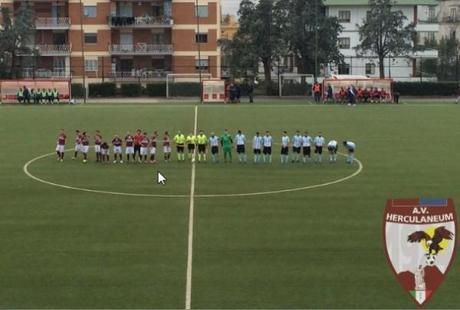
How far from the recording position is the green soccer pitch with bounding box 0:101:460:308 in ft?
53.3

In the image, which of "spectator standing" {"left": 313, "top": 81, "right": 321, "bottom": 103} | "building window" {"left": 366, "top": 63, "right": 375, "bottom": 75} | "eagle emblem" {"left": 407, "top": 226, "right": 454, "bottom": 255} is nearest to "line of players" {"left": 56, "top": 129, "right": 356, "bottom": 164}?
"eagle emblem" {"left": 407, "top": 226, "right": 454, "bottom": 255}

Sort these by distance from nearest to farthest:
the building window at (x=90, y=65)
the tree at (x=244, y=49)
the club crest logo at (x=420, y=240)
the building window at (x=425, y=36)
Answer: the club crest logo at (x=420, y=240)
the tree at (x=244, y=49)
the building window at (x=90, y=65)
the building window at (x=425, y=36)

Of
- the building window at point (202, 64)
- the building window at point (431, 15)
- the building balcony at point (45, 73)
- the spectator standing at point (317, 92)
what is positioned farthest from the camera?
the building window at point (431, 15)

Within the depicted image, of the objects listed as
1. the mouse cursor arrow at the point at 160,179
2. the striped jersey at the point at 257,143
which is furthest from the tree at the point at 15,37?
the mouse cursor arrow at the point at 160,179

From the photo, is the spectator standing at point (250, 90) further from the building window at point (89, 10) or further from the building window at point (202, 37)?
the building window at point (89, 10)

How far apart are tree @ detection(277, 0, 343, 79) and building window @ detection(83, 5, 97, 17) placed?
63.4 feet

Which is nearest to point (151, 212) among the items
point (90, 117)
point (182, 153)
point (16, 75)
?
point (182, 153)

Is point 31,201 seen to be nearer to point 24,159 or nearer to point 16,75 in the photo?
point 24,159

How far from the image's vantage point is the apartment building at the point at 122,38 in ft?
274

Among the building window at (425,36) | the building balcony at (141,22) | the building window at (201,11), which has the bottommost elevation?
the building window at (425,36)

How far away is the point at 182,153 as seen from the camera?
115 feet

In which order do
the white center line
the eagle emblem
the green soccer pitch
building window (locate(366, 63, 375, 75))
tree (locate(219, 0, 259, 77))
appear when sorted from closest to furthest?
the eagle emblem
the white center line
the green soccer pitch
tree (locate(219, 0, 259, 77))
building window (locate(366, 63, 375, 75))

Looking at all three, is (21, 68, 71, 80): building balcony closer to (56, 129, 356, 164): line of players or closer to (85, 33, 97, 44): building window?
(85, 33, 97, 44): building window

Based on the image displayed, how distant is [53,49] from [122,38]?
7224 millimetres
